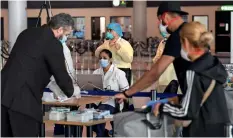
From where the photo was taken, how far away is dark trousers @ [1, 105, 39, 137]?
4.70 meters

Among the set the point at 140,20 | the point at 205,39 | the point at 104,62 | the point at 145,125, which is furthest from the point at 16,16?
the point at 140,20

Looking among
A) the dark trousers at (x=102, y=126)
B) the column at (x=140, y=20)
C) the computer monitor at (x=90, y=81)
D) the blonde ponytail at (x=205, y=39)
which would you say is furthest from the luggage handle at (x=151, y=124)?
the column at (x=140, y=20)

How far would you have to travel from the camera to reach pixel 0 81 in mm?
4691

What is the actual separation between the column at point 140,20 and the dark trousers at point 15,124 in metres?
27.4

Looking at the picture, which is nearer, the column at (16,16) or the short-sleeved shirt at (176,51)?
the short-sleeved shirt at (176,51)

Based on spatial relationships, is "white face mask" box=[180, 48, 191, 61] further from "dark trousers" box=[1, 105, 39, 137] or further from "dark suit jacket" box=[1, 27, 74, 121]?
"dark trousers" box=[1, 105, 39, 137]

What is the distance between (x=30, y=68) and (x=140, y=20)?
91.4 ft

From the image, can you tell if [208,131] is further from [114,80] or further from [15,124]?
[114,80]

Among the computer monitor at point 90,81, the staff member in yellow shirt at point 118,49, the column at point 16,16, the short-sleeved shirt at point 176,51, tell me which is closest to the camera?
the short-sleeved shirt at point 176,51

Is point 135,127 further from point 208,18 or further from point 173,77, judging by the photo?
point 208,18

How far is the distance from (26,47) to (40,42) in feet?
0.38

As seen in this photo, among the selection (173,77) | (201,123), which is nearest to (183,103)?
(201,123)

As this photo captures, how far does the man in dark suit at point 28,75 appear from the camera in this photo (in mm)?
4617

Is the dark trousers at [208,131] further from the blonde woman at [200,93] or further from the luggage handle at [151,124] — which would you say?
the luggage handle at [151,124]
